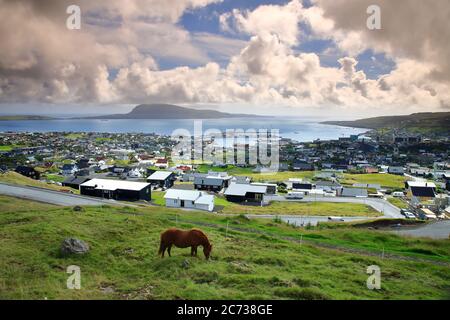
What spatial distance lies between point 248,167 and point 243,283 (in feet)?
267

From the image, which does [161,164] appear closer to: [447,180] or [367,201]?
[367,201]

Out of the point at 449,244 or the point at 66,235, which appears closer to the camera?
the point at 66,235

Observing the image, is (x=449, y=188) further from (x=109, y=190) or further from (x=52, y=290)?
(x=52, y=290)

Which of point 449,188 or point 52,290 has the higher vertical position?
point 52,290

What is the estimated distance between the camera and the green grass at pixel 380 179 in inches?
2763

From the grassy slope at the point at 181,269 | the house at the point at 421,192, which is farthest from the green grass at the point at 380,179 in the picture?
the grassy slope at the point at 181,269

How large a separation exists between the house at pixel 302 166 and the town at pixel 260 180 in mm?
312

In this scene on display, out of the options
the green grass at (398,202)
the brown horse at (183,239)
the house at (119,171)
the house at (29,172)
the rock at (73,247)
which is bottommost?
the green grass at (398,202)

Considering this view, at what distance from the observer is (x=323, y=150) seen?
129875 millimetres

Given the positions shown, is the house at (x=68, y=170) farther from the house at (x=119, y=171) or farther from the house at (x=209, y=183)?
the house at (x=209, y=183)

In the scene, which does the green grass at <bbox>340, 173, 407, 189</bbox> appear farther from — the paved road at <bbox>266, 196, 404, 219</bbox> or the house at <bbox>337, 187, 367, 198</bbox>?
the paved road at <bbox>266, 196, 404, 219</bbox>

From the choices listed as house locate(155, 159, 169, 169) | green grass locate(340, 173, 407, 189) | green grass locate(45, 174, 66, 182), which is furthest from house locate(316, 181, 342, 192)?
green grass locate(45, 174, 66, 182)

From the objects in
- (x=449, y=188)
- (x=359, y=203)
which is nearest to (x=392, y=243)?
(x=359, y=203)

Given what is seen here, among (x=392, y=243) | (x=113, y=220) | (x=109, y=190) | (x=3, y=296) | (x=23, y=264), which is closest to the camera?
(x=3, y=296)
